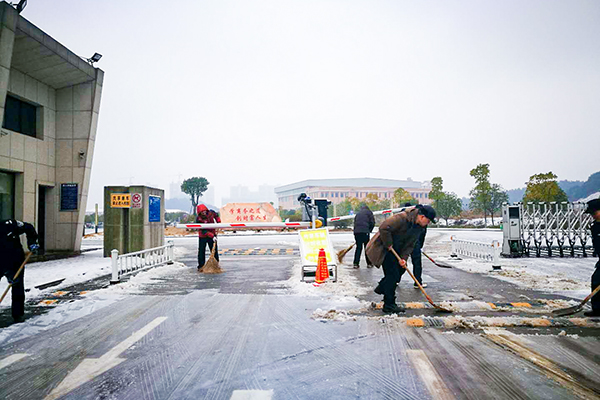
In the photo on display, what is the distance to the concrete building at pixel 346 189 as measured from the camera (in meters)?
104

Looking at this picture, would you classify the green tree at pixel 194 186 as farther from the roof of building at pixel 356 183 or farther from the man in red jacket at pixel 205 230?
the roof of building at pixel 356 183

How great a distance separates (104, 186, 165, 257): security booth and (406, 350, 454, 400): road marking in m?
10.2

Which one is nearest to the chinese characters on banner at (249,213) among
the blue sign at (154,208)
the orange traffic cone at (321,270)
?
the blue sign at (154,208)

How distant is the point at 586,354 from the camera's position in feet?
13.8

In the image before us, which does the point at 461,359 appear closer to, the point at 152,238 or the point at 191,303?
the point at 191,303

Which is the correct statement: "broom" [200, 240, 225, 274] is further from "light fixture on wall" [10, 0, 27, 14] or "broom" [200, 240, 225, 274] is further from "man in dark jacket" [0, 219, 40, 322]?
"light fixture on wall" [10, 0, 27, 14]

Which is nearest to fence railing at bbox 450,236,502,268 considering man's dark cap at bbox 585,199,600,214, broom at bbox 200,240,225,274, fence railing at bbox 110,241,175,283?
man's dark cap at bbox 585,199,600,214

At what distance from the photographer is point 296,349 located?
445cm

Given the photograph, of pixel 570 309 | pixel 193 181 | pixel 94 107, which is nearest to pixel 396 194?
pixel 193 181

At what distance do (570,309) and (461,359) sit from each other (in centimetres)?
297

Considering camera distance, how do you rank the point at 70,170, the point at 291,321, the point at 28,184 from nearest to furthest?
1. the point at 291,321
2. the point at 28,184
3. the point at 70,170

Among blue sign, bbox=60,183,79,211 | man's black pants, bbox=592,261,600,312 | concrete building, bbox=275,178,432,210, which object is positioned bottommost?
man's black pants, bbox=592,261,600,312

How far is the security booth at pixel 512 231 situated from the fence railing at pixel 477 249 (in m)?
1.07

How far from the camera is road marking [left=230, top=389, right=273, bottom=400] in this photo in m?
3.26
